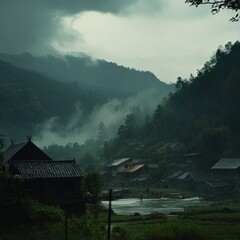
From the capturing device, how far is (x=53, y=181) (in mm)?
37500

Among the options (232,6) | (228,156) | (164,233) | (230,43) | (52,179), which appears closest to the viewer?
(232,6)

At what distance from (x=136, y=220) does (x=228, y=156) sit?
2005 inches

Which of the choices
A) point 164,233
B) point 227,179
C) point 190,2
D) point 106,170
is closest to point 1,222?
point 164,233

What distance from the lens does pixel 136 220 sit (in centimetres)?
4053

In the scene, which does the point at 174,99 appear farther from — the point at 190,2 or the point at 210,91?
the point at 190,2

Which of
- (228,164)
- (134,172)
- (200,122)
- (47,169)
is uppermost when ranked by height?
(200,122)

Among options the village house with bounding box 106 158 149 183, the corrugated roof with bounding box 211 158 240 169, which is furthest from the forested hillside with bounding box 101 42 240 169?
the corrugated roof with bounding box 211 158 240 169

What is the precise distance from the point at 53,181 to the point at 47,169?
4.12 feet

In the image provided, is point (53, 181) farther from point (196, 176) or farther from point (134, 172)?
point (134, 172)

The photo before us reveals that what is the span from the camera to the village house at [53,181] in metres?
36.7

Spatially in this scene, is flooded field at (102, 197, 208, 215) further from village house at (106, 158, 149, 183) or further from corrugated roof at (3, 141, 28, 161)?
village house at (106, 158, 149, 183)

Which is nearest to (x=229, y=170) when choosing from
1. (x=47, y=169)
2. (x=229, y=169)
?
(x=229, y=169)

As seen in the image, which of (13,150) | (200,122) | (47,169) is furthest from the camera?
(200,122)

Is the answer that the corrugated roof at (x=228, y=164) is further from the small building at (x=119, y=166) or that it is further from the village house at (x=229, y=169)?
the small building at (x=119, y=166)
